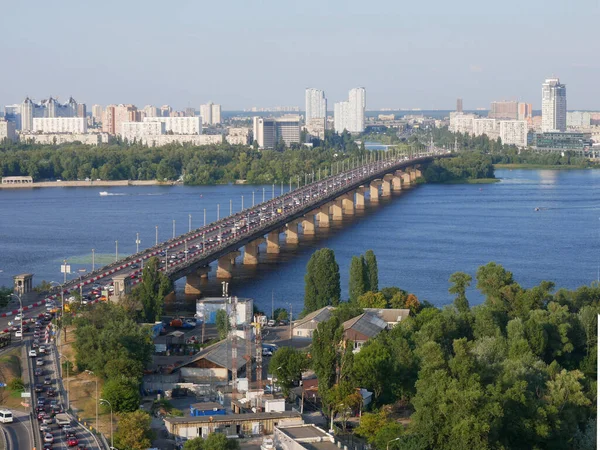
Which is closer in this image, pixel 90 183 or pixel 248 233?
pixel 248 233

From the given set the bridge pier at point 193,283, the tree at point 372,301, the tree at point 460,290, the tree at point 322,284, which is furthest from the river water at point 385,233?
the tree at point 372,301

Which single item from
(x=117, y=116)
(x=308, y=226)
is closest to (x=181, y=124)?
(x=117, y=116)

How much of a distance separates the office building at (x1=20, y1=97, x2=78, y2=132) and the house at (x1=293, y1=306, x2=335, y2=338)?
203 ft

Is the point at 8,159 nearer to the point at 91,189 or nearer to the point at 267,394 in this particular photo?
the point at 91,189

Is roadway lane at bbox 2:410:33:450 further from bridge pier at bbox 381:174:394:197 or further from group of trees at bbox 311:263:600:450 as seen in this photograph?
bridge pier at bbox 381:174:394:197

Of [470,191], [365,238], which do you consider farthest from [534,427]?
[470,191]

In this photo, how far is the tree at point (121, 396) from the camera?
808 cm

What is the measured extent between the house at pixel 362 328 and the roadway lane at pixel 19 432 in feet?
9.89

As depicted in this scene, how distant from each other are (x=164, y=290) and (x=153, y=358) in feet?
8.50

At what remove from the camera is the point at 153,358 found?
9.98 meters

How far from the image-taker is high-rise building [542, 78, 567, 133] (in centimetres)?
6869

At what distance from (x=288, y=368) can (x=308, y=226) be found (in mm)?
13658

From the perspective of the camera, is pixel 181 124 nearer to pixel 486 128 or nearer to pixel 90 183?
pixel 486 128

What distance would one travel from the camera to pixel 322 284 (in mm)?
12664
